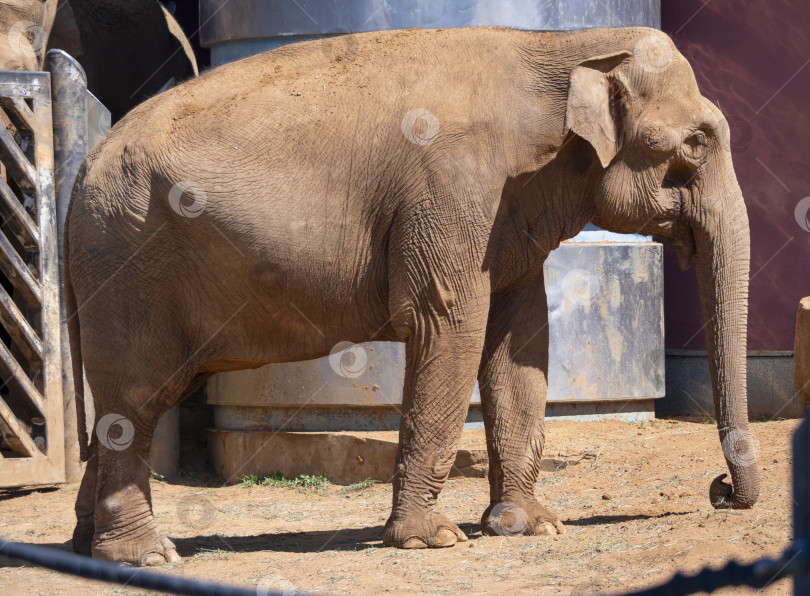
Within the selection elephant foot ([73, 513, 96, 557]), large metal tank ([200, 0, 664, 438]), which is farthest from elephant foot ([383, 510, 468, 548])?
large metal tank ([200, 0, 664, 438])

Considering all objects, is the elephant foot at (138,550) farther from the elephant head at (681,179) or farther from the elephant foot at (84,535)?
the elephant head at (681,179)

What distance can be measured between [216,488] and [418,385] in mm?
3233

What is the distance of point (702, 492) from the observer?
241 inches

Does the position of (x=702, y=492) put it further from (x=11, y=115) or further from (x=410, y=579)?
(x=11, y=115)

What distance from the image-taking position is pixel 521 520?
18.1 ft

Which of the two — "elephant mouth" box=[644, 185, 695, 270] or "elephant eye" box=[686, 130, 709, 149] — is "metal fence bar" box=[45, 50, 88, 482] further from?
"elephant eye" box=[686, 130, 709, 149]

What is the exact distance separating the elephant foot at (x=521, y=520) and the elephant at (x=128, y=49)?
568 centimetres

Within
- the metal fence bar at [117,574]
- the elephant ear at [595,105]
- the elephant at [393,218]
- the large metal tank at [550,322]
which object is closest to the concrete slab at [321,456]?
the large metal tank at [550,322]

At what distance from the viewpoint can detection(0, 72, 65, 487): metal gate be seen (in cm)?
747

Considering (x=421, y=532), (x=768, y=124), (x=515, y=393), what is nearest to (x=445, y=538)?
(x=421, y=532)

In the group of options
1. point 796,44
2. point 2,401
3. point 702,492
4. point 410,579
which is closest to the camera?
point 410,579

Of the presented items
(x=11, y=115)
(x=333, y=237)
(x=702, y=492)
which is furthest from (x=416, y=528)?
(x=11, y=115)

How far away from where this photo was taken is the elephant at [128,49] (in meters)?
9.91

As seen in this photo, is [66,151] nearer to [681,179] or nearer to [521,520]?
[521,520]
